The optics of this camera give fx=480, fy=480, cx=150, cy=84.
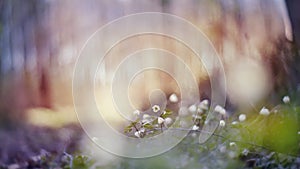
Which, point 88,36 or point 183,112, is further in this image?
point 88,36

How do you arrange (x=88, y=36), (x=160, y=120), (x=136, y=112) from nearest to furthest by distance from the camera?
1. (x=160, y=120)
2. (x=136, y=112)
3. (x=88, y=36)

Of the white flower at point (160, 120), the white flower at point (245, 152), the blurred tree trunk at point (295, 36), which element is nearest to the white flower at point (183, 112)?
the white flower at point (160, 120)

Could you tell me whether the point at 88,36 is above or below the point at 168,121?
above

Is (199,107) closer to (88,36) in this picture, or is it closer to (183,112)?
(183,112)

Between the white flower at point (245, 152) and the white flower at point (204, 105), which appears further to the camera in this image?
the white flower at point (204, 105)

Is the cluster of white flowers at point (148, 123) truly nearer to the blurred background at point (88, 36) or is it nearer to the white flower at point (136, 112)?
the white flower at point (136, 112)

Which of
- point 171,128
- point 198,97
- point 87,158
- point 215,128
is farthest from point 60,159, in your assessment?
point 198,97

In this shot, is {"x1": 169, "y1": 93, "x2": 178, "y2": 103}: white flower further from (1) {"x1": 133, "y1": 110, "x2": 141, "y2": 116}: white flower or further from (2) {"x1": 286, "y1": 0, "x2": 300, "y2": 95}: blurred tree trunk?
(2) {"x1": 286, "y1": 0, "x2": 300, "y2": 95}: blurred tree trunk

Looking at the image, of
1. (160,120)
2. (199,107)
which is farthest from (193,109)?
(160,120)

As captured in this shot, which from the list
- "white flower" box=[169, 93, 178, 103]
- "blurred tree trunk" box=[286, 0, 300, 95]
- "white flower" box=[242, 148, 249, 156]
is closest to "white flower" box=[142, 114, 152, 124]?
"white flower" box=[169, 93, 178, 103]

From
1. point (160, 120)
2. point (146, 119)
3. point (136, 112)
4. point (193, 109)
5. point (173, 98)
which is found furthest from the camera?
point (173, 98)
